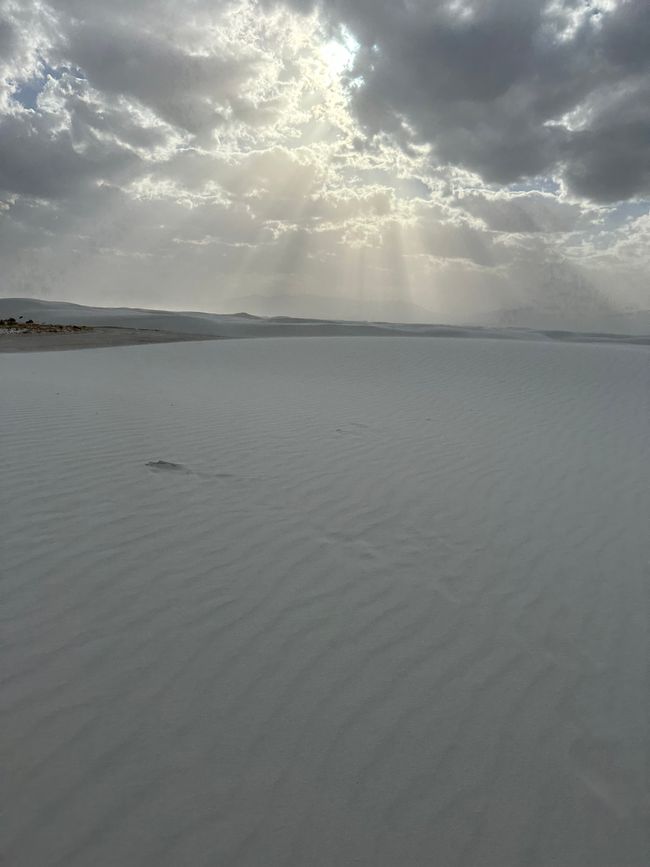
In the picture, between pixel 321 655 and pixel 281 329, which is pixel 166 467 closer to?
pixel 321 655

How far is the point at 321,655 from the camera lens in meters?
2.83

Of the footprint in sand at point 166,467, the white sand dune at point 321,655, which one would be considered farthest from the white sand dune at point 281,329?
the white sand dune at point 321,655

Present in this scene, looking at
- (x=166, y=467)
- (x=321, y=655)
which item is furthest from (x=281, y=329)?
(x=321, y=655)

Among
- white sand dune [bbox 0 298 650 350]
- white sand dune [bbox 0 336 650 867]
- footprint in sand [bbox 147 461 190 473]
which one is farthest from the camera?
white sand dune [bbox 0 298 650 350]

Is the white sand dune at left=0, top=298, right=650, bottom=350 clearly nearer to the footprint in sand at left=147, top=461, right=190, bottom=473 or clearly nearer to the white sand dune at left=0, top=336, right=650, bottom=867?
the footprint in sand at left=147, top=461, right=190, bottom=473

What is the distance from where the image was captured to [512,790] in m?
2.19

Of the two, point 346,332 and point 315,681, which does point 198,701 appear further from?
point 346,332

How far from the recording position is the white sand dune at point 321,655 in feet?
6.66

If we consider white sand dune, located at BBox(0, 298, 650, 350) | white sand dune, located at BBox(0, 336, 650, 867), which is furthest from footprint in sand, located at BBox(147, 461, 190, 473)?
white sand dune, located at BBox(0, 298, 650, 350)

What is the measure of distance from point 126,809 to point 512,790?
1444 mm

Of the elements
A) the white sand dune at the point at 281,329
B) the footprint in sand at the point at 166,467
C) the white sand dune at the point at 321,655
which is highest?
the white sand dune at the point at 281,329

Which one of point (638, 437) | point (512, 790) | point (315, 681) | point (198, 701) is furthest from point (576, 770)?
point (638, 437)

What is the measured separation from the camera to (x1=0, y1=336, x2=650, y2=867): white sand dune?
2.03 meters

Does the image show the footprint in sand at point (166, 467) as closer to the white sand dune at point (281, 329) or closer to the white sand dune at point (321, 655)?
the white sand dune at point (321, 655)
